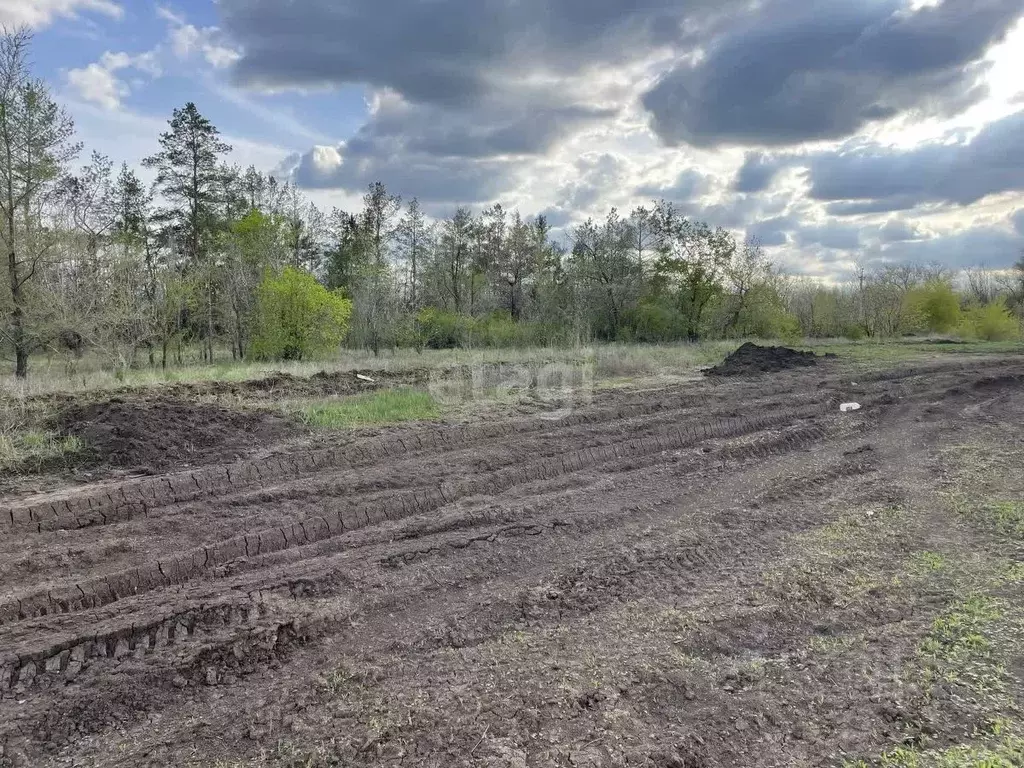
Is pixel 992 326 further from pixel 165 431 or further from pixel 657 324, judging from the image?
pixel 165 431

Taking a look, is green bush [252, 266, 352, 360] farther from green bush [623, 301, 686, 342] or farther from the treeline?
green bush [623, 301, 686, 342]

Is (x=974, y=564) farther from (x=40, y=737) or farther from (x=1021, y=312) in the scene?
(x=1021, y=312)

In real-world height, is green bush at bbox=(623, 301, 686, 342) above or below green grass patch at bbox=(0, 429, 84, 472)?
above

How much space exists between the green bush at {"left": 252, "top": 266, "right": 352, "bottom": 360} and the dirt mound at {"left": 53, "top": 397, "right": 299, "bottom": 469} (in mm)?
11262

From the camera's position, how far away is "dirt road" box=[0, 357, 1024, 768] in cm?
338

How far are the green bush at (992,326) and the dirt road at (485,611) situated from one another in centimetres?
3729

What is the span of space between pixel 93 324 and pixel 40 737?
54.5 feet

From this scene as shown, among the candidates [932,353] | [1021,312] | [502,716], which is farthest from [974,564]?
[1021,312]

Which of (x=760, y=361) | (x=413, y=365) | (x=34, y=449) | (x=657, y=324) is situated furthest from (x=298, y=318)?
(x=657, y=324)

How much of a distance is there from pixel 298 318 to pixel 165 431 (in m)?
13.3

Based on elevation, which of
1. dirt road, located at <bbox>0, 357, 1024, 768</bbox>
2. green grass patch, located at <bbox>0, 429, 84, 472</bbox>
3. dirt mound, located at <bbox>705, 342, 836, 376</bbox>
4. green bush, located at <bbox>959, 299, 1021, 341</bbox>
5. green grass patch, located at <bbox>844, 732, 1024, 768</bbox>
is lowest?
green grass patch, located at <bbox>844, 732, 1024, 768</bbox>

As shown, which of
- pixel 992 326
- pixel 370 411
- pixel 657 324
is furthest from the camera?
pixel 992 326

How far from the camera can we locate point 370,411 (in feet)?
36.6

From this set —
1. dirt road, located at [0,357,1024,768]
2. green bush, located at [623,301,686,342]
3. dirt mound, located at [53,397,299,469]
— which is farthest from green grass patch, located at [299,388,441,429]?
green bush, located at [623,301,686,342]
